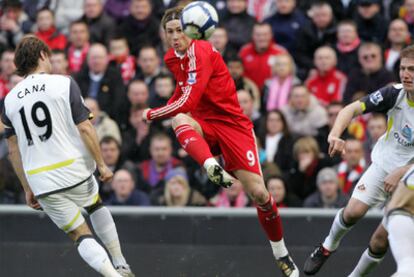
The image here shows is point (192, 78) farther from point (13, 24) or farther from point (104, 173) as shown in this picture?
point (13, 24)

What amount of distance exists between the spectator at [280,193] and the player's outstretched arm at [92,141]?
337 centimetres

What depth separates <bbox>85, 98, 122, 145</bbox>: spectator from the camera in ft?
49.8

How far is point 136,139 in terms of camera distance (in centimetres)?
1538

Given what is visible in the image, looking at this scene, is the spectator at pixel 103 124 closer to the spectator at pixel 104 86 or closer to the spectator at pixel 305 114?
the spectator at pixel 104 86

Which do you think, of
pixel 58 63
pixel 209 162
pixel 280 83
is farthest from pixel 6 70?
pixel 209 162

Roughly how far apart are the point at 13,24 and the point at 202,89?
720 cm

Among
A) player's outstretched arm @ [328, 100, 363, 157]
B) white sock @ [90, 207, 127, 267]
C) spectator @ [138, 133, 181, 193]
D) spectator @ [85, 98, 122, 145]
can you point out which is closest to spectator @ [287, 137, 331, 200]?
spectator @ [138, 133, 181, 193]

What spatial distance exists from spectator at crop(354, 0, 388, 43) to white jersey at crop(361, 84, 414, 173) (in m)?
5.01

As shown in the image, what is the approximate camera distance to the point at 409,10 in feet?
50.8

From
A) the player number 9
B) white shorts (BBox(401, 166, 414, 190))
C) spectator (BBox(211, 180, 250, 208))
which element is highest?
white shorts (BBox(401, 166, 414, 190))

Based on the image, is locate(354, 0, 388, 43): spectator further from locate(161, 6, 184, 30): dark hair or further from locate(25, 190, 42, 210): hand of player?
locate(25, 190, 42, 210): hand of player

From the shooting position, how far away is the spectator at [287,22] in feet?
52.7

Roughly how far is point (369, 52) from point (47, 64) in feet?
17.9

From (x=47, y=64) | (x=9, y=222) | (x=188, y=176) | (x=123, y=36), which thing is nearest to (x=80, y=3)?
(x=123, y=36)
